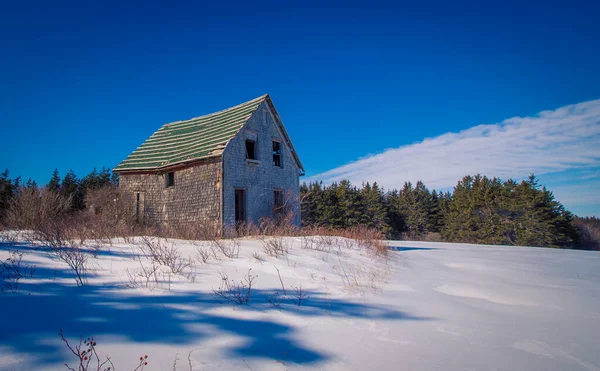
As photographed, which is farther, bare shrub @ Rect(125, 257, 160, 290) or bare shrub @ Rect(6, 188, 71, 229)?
bare shrub @ Rect(6, 188, 71, 229)

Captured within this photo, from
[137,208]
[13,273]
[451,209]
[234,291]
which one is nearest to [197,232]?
[13,273]

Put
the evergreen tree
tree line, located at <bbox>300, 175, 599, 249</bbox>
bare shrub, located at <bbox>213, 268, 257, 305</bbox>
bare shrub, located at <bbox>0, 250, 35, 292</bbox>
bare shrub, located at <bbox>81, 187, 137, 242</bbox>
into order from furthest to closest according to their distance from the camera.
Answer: tree line, located at <bbox>300, 175, 599, 249</bbox> < the evergreen tree < bare shrub, located at <bbox>81, 187, 137, 242</bbox> < bare shrub, located at <bbox>213, 268, 257, 305</bbox> < bare shrub, located at <bbox>0, 250, 35, 292</bbox>

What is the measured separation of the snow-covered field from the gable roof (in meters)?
9.40

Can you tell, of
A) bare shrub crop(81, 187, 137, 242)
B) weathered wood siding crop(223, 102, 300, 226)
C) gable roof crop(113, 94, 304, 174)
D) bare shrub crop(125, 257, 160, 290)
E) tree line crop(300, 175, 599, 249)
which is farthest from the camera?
tree line crop(300, 175, 599, 249)

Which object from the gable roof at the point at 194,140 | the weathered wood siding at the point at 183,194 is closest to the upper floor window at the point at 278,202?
the gable roof at the point at 194,140

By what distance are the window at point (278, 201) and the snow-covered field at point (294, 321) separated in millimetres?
9843

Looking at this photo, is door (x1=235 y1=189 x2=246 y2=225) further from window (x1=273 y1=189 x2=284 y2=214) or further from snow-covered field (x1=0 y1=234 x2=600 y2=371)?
snow-covered field (x1=0 y1=234 x2=600 y2=371)

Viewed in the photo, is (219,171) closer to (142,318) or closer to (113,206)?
(113,206)

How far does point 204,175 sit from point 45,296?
34.0 feet

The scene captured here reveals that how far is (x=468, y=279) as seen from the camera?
4.61 metres

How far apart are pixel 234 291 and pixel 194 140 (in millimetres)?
13101

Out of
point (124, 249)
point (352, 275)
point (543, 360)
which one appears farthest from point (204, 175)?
point (543, 360)

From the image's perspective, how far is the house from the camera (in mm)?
12430

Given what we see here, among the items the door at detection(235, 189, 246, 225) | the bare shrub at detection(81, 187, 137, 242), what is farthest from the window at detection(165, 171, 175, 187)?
the door at detection(235, 189, 246, 225)
